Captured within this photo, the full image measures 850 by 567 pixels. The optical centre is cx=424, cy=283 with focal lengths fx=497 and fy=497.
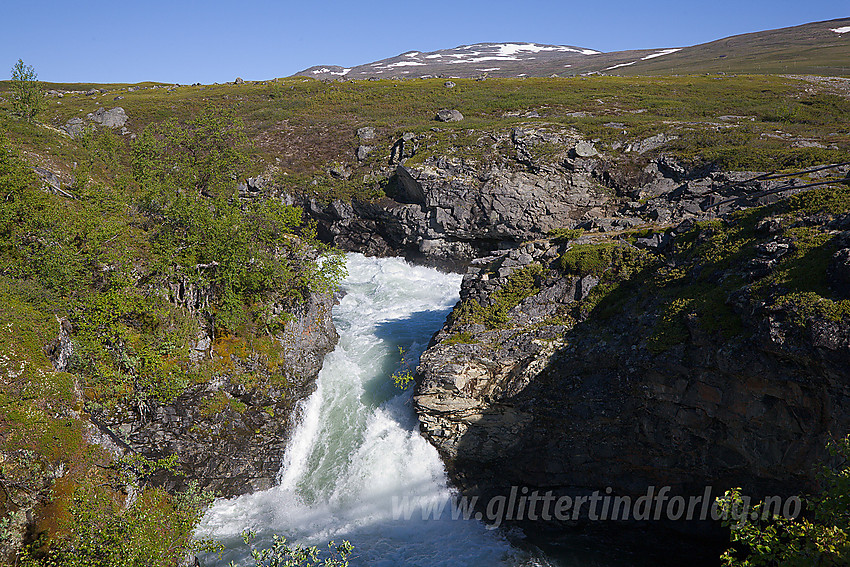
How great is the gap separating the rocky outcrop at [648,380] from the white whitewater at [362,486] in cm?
172

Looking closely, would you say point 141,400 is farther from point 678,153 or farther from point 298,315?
point 678,153

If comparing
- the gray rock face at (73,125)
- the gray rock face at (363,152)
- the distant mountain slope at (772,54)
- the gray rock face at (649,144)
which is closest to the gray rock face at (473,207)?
the gray rock face at (649,144)

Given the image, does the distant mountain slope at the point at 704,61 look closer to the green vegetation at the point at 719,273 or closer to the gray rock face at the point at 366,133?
the gray rock face at the point at 366,133

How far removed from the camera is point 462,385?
1930 cm

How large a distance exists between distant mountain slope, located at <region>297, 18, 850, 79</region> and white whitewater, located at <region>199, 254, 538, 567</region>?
10001cm

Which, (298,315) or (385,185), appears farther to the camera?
(385,185)

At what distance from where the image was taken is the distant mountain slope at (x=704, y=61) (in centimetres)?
10356

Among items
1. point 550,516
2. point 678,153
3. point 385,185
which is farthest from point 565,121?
point 550,516

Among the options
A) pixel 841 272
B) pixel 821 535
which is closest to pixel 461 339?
pixel 841 272

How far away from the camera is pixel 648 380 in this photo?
17250 millimetres

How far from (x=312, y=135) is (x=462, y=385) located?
154 feet

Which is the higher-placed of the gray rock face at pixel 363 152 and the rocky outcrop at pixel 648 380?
the gray rock face at pixel 363 152

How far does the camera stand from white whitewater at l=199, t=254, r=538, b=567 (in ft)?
58.9

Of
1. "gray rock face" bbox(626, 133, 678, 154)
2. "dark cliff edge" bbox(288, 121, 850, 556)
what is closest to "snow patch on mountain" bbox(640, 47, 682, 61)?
"gray rock face" bbox(626, 133, 678, 154)
